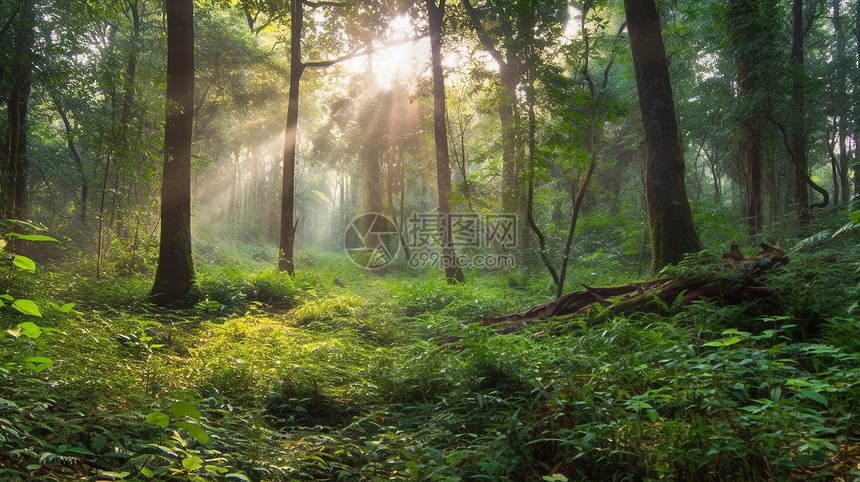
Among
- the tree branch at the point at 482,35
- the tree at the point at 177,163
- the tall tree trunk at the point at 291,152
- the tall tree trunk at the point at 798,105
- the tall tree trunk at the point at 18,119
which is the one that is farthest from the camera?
the tree branch at the point at 482,35

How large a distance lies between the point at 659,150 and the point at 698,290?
2.44 meters

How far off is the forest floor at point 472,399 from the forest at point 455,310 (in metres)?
0.02

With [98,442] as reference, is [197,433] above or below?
above

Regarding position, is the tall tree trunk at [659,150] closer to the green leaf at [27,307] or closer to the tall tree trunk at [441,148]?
the tall tree trunk at [441,148]

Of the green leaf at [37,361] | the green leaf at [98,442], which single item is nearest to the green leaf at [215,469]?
the green leaf at [98,442]

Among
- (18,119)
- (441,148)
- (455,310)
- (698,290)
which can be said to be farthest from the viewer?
(441,148)

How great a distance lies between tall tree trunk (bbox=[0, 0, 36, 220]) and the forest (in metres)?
0.07

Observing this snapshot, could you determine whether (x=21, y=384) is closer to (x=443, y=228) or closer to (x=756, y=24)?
(x=443, y=228)

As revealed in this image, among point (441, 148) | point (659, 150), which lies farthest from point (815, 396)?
point (441, 148)

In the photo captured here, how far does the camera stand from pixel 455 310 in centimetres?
785

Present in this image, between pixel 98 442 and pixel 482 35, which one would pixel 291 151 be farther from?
pixel 98 442

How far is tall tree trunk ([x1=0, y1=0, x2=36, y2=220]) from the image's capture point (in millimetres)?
9828

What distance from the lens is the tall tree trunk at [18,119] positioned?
387 inches

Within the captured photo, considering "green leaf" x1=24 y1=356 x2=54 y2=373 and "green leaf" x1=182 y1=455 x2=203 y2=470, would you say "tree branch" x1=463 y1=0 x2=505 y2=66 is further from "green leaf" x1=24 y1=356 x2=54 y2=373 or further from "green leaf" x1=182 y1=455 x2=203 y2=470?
"green leaf" x1=182 y1=455 x2=203 y2=470
